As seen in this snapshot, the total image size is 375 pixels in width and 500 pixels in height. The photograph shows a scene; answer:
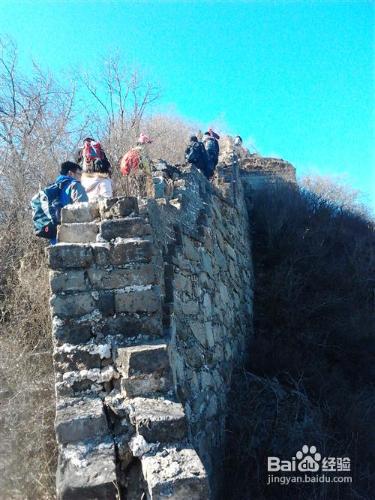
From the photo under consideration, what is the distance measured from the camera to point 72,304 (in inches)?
102

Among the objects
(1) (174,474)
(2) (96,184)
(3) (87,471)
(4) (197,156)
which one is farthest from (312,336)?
(3) (87,471)

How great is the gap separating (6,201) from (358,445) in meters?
5.21

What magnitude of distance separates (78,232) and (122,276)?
433 mm

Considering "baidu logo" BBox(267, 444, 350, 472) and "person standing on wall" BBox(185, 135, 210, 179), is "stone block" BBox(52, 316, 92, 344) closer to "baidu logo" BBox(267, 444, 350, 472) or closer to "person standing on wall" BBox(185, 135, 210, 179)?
"baidu logo" BBox(267, 444, 350, 472)

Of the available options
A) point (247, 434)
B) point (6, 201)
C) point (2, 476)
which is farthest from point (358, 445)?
point (6, 201)

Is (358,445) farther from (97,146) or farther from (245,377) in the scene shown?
(97,146)

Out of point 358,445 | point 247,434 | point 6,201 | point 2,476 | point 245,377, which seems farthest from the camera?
point 6,201

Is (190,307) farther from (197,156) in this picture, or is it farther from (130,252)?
(197,156)

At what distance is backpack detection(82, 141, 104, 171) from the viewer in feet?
14.8

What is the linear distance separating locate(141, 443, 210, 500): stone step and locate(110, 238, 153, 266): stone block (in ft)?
3.63

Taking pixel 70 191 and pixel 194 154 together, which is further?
pixel 194 154

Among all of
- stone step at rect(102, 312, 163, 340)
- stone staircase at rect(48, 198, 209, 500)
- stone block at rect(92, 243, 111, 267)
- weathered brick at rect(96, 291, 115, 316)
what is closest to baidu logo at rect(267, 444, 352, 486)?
stone staircase at rect(48, 198, 209, 500)

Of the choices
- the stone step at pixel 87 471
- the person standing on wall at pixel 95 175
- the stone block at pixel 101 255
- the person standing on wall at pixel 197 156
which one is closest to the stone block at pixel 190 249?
the person standing on wall at pixel 95 175

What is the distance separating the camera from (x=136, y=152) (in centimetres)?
578
